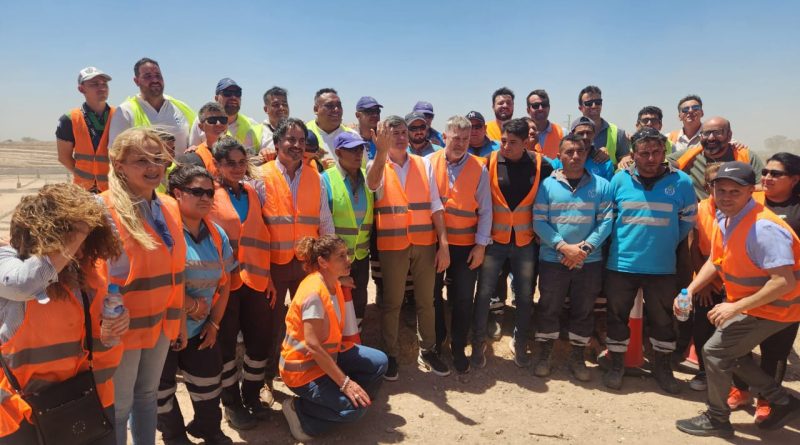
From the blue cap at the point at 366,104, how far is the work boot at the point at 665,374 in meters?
4.38

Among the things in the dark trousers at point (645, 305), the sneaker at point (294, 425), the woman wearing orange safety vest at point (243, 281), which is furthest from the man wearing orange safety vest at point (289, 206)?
the dark trousers at point (645, 305)

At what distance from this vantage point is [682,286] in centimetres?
545

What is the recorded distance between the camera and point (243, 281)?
408 cm

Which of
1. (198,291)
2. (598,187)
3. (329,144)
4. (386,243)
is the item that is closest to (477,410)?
(386,243)

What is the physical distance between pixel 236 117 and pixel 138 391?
3.90 meters

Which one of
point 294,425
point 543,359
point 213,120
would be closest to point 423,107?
point 213,120

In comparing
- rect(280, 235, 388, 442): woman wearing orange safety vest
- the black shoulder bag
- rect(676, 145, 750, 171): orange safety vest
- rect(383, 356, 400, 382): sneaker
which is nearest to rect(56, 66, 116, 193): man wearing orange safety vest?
rect(280, 235, 388, 442): woman wearing orange safety vest

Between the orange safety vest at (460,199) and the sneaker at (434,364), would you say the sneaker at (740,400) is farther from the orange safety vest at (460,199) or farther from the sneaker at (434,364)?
the orange safety vest at (460,199)

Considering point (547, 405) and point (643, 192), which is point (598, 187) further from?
point (547, 405)

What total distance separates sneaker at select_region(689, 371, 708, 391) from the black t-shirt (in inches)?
72.1

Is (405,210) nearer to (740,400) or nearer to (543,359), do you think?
(543,359)

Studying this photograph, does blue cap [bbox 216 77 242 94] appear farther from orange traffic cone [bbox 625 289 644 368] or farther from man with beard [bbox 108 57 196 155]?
orange traffic cone [bbox 625 289 644 368]

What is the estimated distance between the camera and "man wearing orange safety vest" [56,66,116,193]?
5090 millimetres

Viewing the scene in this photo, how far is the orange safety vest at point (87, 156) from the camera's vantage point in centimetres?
509
